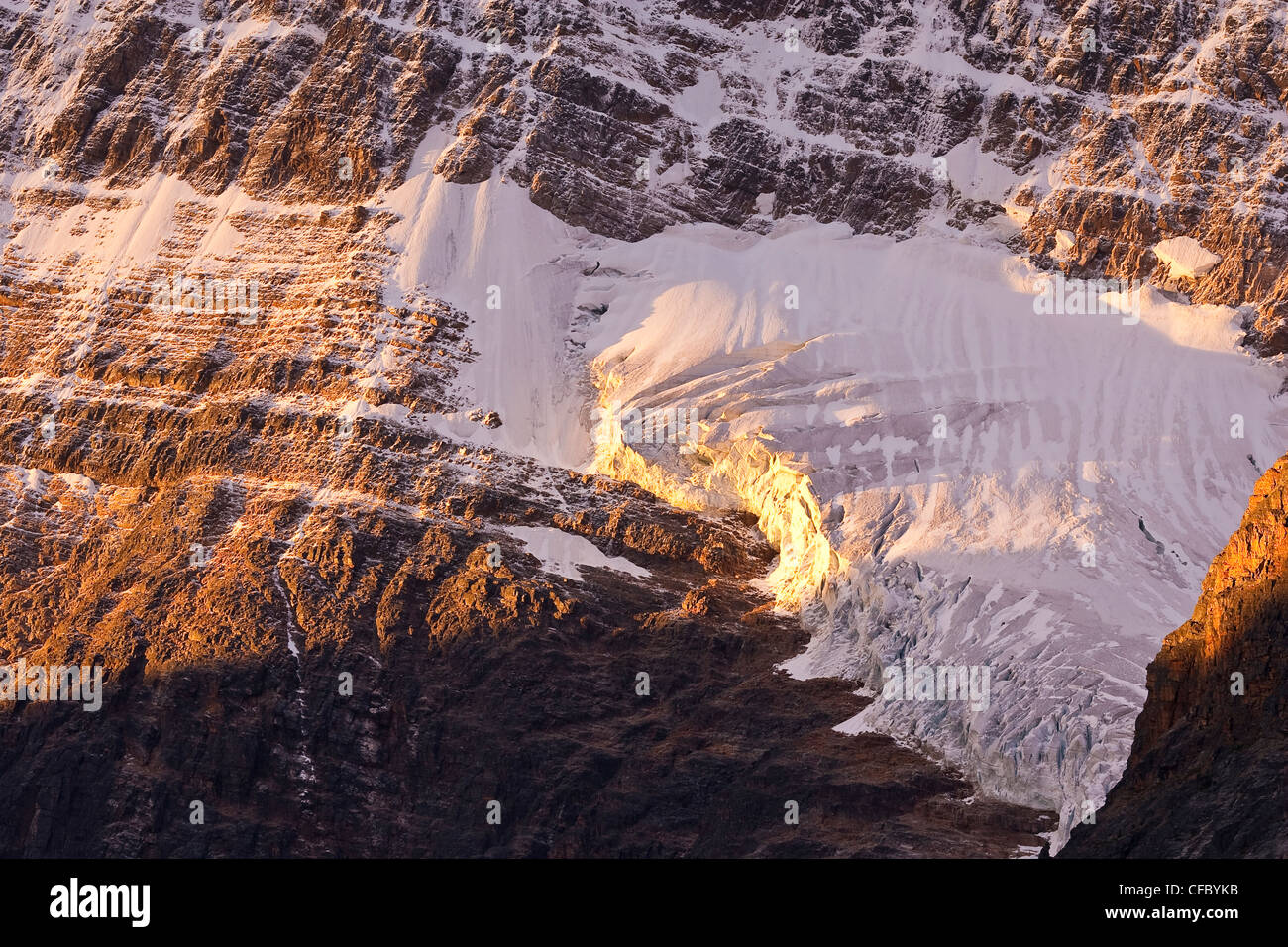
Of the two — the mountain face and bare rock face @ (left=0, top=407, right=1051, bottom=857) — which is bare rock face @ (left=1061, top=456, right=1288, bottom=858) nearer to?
bare rock face @ (left=0, top=407, right=1051, bottom=857)

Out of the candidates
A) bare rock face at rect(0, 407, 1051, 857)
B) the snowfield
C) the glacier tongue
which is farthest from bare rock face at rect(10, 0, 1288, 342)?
bare rock face at rect(0, 407, 1051, 857)

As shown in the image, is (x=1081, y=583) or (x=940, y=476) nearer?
(x=1081, y=583)

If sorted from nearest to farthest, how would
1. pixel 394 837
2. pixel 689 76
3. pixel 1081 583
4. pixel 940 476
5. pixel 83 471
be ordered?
pixel 394 837 < pixel 1081 583 < pixel 940 476 < pixel 83 471 < pixel 689 76
